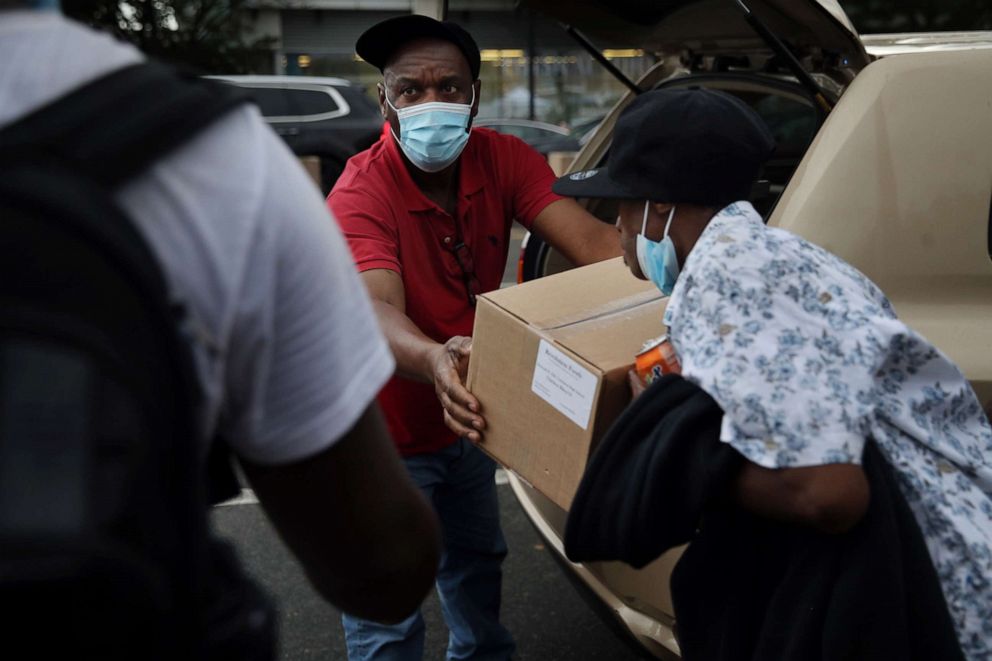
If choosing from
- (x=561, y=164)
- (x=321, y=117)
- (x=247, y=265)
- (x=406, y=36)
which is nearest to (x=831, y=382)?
(x=247, y=265)

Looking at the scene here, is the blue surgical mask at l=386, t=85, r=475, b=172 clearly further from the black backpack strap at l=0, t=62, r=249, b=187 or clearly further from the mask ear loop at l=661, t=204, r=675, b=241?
the black backpack strap at l=0, t=62, r=249, b=187

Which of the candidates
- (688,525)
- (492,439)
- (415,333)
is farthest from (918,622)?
(415,333)

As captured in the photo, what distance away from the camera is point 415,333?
2.51 meters

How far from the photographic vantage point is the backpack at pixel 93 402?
2.43 feet

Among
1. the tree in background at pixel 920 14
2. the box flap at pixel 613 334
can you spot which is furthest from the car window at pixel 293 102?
the box flap at pixel 613 334

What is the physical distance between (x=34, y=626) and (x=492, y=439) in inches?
62.0

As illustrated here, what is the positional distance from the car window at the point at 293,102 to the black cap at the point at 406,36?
8523mm

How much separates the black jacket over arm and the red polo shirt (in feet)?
3.31

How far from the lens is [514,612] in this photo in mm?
3746

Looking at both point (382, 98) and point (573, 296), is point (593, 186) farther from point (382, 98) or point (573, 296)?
point (382, 98)

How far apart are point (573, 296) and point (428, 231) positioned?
0.59 metres

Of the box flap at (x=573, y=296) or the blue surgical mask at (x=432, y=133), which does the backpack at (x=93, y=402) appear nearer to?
the box flap at (x=573, y=296)

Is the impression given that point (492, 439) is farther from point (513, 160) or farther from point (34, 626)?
point (34, 626)

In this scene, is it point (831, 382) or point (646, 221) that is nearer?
point (831, 382)
